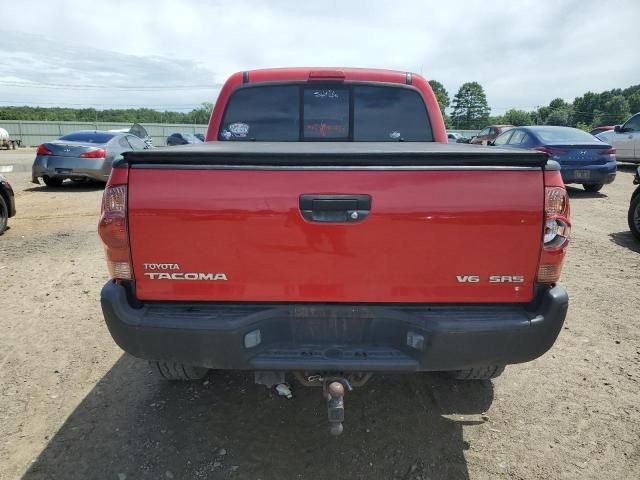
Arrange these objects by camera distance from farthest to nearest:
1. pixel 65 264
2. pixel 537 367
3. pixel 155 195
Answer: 1. pixel 65 264
2. pixel 537 367
3. pixel 155 195

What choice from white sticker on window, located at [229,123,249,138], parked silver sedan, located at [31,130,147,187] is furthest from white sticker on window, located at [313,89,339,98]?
parked silver sedan, located at [31,130,147,187]

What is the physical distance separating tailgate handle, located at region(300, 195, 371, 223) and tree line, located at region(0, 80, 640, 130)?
77296 millimetres

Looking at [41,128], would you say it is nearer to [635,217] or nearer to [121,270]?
[635,217]

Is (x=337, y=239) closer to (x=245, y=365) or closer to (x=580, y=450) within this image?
(x=245, y=365)

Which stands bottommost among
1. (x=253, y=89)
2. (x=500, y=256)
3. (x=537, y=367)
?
(x=537, y=367)

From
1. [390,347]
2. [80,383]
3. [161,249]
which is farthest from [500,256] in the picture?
[80,383]

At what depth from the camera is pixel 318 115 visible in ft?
12.0

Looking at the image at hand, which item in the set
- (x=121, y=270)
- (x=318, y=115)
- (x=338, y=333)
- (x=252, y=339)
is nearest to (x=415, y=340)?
(x=338, y=333)

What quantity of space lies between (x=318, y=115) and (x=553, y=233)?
223 cm

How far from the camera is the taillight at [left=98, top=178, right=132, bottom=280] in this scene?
6.46 ft

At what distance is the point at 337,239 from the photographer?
1.95m

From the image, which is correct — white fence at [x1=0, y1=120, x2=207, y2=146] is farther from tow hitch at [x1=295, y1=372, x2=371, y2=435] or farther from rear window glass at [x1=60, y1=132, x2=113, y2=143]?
tow hitch at [x1=295, y1=372, x2=371, y2=435]

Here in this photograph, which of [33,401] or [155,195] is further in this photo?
[33,401]

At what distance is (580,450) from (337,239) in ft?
6.17
